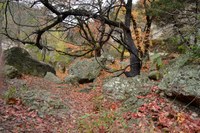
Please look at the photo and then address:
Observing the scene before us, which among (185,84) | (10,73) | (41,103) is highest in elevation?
(10,73)

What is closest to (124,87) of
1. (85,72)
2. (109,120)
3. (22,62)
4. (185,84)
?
(185,84)

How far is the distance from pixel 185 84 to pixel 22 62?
8.89 m

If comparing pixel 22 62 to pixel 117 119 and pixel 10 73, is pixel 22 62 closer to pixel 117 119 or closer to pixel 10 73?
pixel 10 73

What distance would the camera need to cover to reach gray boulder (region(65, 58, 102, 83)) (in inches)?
432

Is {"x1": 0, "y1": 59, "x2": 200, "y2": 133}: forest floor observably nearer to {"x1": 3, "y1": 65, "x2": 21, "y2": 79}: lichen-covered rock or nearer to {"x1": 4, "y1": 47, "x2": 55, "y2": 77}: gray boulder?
{"x1": 3, "y1": 65, "x2": 21, "y2": 79}: lichen-covered rock

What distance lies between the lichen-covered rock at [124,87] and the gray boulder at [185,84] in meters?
1.04

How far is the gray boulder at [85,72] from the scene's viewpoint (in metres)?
11.0

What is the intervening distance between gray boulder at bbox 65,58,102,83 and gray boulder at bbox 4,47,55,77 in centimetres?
194

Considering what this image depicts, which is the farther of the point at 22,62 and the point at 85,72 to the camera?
the point at 22,62

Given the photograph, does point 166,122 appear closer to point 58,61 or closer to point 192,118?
point 192,118

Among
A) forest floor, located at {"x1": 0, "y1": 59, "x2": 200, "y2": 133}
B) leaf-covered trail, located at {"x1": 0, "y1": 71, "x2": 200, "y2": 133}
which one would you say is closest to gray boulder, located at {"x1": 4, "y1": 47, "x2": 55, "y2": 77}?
forest floor, located at {"x1": 0, "y1": 59, "x2": 200, "y2": 133}

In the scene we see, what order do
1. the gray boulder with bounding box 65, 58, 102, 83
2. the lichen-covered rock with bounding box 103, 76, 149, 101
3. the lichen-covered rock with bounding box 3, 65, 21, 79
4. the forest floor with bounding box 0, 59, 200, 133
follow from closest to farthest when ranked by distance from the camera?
1. the forest floor with bounding box 0, 59, 200, 133
2. the lichen-covered rock with bounding box 103, 76, 149, 101
3. the lichen-covered rock with bounding box 3, 65, 21, 79
4. the gray boulder with bounding box 65, 58, 102, 83

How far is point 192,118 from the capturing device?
5051 millimetres

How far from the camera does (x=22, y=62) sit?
38.1 ft
